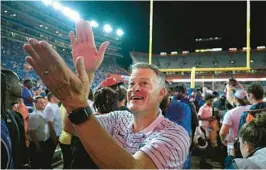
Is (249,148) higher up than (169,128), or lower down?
lower down

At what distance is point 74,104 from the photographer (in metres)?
1.03

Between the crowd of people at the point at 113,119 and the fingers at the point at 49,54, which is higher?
the fingers at the point at 49,54

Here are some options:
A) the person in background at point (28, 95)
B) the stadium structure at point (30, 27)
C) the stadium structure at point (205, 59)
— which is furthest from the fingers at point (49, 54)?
the stadium structure at point (205, 59)

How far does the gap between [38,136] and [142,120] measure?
3252mm

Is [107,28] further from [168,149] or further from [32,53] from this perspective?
[32,53]

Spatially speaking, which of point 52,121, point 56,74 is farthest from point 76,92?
point 52,121

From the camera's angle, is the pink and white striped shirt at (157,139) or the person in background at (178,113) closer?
the pink and white striped shirt at (157,139)

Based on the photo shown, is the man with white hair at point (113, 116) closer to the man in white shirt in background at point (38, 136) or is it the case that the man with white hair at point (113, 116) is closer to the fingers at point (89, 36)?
the fingers at point (89, 36)

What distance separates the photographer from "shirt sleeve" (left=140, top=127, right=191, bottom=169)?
132 cm

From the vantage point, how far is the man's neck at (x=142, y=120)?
173cm

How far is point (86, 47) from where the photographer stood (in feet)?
4.64

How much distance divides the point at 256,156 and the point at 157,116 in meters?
0.62

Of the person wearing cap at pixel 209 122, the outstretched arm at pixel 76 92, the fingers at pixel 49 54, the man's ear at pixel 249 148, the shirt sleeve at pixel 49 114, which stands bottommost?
the person wearing cap at pixel 209 122

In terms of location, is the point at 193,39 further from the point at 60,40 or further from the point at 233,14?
the point at 60,40
